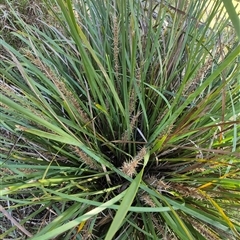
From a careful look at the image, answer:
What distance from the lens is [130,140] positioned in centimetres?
51

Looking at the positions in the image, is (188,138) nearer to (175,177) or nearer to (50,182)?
(175,177)

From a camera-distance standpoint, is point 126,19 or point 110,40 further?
point 110,40

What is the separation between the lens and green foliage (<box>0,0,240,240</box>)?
1.40ft

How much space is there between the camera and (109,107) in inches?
20.5

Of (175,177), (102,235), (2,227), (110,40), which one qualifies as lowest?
(2,227)

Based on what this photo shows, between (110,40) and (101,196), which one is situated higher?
(110,40)

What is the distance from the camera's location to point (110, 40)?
595 mm

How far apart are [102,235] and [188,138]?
0.66 ft

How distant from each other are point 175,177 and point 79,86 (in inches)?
8.3

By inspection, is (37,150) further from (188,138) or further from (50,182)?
(188,138)

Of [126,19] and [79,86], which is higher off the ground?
[126,19]

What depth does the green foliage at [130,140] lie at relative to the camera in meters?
0.43

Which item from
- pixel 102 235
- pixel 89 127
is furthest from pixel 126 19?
pixel 102 235

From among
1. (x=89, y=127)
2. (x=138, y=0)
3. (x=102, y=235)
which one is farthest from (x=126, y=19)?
(x=102, y=235)
